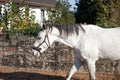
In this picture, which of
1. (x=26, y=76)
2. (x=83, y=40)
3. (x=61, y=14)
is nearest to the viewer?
(x=83, y=40)

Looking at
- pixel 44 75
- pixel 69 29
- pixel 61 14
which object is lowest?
pixel 44 75

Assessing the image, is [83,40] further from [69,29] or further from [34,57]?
[34,57]

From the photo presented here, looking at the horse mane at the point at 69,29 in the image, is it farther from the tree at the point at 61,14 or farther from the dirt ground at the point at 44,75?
the tree at the point at 61,14

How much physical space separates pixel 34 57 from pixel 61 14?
606cm

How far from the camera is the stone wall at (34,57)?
433 inches

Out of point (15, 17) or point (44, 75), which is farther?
point (15, 17)

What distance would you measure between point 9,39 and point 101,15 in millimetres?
3701

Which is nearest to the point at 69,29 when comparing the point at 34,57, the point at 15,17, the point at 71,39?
the point at 71,39

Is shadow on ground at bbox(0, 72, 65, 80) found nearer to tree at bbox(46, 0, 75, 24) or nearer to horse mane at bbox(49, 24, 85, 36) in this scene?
horse mane at bbox(49, 24, 85, 36)

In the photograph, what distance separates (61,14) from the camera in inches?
715

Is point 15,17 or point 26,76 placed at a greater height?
point 15,17

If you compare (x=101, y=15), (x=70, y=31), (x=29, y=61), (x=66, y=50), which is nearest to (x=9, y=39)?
(x=29, y=61)

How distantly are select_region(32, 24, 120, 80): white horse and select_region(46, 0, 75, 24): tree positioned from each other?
325 inches

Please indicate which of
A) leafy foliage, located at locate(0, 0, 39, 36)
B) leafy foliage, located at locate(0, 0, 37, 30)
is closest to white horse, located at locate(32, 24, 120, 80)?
leafy foliage, located at locate(0, 0, 39, 36)
